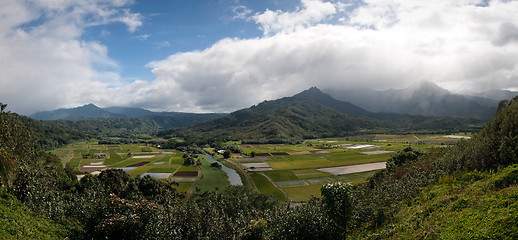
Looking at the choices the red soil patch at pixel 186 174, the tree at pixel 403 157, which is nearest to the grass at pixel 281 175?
the red soil patch at pixel 186 174

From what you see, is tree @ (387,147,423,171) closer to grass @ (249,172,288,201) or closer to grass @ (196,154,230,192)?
grass @ (249,172,288,201)

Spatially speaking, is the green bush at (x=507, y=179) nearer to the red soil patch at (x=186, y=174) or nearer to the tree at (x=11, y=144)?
the tree at (x=11, y=144)

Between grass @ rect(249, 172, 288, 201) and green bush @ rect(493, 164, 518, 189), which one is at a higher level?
green bush @ rect(493, 164, 518, 189)

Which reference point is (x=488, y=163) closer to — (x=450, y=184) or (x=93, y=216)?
(x=450, y=184)

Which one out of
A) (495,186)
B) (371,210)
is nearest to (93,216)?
(371,210)

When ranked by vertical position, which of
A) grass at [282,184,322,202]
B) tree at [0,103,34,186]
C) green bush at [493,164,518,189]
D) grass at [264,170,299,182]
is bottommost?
grass at [282,184,322,202]

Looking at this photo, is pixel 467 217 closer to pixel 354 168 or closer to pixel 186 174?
pixel 354 168

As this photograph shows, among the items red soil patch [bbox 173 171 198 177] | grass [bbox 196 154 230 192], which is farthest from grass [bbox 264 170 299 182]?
red soil patch [bbox 173 171 198 177]

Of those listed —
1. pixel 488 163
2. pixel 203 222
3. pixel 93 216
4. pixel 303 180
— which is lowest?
pixel 303 180
